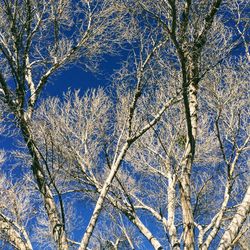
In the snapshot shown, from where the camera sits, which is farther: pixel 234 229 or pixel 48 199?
pixel 48 199

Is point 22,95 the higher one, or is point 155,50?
point 155,50

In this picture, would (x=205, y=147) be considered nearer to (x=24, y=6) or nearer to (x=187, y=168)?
(x=187, y=168)

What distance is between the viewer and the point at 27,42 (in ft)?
15.9

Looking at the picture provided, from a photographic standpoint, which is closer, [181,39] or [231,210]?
[181,39]

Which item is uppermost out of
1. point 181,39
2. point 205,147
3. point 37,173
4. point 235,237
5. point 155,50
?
point 205,147

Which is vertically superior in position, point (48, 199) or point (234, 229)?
point (48, 199)

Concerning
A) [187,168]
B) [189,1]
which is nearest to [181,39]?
[189,1]

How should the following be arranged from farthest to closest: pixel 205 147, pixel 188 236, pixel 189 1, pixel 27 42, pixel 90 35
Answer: pixel 205 147 < pixel 90 35 < pixel 27 42 < pixel 188 236 < pixel 189 1

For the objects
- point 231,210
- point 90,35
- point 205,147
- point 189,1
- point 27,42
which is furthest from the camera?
Result: point 205,147

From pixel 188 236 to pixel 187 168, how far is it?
29.2 inches

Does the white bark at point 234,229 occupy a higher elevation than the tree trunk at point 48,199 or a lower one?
lower

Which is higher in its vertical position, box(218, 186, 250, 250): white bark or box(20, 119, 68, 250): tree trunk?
box(20, 119, 68, 250): tree trunk

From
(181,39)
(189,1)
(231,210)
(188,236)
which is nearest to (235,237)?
(188,236)

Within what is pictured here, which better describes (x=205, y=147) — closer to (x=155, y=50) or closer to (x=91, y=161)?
(x=91, y=161)
